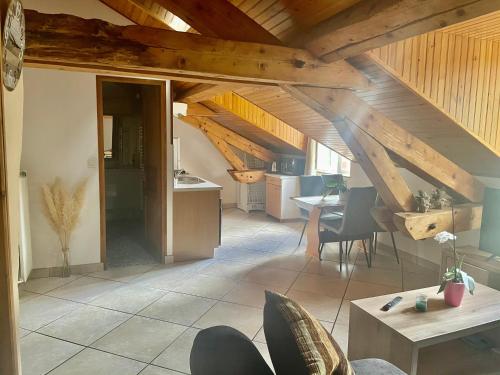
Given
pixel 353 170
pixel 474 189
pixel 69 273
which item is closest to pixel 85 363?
pixel 69 273

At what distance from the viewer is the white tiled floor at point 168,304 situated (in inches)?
90.8

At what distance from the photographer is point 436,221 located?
3.02 meters

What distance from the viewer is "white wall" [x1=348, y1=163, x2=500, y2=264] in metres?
3.48

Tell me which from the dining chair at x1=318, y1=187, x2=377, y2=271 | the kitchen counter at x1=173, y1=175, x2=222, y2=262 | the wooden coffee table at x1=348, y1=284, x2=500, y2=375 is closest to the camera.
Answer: the wooden coffee table at x1=348, y1=284, x2=500, y2=375

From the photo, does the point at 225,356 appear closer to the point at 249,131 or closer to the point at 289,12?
the point at 289,12

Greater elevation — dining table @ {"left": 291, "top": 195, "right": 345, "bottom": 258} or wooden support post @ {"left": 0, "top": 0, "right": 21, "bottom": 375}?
wooden support post @ {"left": 0, "top": 0, "right": 21, "bottom": 375}

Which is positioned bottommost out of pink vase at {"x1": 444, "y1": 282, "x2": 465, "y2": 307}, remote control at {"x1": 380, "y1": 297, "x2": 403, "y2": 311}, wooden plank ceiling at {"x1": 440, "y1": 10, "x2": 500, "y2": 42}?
remote control at {"x1": 380, "y1": 297, "x2": 403, "y2": 311}

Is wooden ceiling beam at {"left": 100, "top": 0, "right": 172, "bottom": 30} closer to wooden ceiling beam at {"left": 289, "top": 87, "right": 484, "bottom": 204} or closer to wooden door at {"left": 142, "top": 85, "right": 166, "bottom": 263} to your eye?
wooden door at {"left": 142, "top": 85, "right": 166, "bottom": 263}

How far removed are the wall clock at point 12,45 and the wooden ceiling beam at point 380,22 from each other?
5.28 feet

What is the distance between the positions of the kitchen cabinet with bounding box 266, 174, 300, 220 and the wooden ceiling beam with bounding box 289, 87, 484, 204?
310 cm

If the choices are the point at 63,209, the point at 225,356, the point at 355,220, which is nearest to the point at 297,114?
the point at 355,220

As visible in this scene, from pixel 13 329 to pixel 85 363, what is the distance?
1405 mm

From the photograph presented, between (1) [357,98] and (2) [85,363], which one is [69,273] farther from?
(1) [357,98]

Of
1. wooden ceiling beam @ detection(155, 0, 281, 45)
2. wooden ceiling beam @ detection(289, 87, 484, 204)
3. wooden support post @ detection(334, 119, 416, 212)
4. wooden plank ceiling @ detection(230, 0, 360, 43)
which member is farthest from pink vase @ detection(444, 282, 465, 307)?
wooden ceiling beam @ detection(155, 0, 281, 45)
